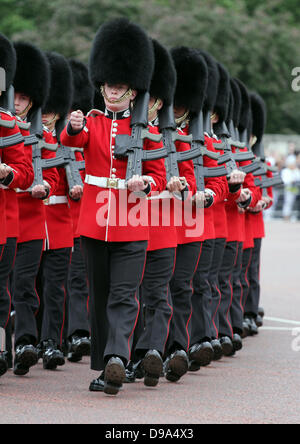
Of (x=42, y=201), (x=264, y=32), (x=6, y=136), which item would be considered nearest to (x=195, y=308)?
(x=42, y=201)

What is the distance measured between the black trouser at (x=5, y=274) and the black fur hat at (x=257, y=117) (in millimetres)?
5064

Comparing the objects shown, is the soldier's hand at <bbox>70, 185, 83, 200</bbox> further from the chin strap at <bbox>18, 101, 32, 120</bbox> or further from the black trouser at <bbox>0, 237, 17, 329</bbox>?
the black trouser at <bbox>0, 237, 17, 329</bbox>

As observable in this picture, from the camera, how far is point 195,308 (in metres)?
8.48

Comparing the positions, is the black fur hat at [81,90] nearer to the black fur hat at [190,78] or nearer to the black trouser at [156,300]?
the black fur hat at [190,78]

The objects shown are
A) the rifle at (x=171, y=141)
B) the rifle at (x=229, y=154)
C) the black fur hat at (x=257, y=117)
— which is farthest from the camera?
the black fur hat at (x=257, y=117)

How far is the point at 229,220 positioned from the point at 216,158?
1186 mm

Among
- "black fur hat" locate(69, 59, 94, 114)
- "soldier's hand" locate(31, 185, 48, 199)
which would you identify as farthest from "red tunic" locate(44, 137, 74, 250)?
"black fur hat" locate(69, 59, 94, 114)

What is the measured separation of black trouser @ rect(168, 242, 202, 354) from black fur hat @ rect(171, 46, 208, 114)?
1.14 metres

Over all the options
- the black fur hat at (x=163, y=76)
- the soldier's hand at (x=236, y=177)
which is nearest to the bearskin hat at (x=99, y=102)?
the black fur hat at (x=163, y=76)

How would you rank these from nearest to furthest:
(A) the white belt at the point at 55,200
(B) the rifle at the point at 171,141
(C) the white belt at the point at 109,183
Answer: (C) the white belt at the point at 109,183, (B) the rifle at the point at 171,141, (A) the white belt at the point at 55,200

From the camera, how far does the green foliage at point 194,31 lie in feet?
127

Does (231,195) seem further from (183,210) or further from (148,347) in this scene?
(148,347)

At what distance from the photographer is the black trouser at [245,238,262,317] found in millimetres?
10922

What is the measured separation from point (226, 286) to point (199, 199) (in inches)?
58.6
